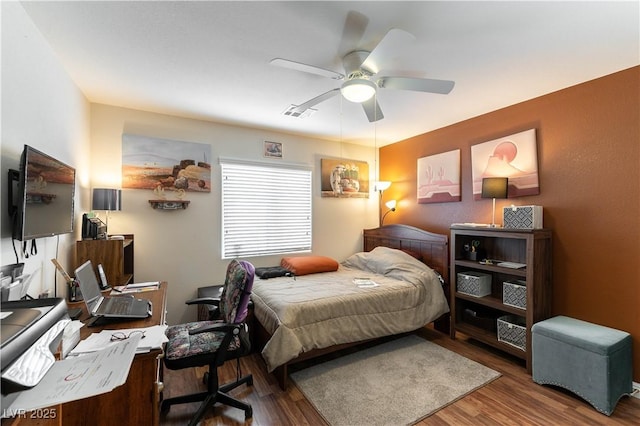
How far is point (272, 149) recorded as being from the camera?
13.0 feet

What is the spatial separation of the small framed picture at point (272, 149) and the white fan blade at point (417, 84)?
2.08m

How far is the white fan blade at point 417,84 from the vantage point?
2010 millimetres

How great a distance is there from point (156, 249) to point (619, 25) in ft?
14.3

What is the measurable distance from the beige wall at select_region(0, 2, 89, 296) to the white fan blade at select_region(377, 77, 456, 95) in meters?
2.23

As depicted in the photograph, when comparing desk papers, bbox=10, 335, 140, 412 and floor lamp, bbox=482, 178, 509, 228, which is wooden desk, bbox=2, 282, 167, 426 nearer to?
desk papers, bbox=10, 335, 140, 412

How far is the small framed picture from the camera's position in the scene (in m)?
3.92

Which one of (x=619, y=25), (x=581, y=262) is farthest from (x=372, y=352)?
(x=619, y=25)

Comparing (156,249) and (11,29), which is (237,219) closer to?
(156,249)

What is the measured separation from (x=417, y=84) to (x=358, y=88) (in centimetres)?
47

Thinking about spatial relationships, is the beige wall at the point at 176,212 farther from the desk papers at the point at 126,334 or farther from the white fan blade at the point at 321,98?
the desk papers at the point at 126,334

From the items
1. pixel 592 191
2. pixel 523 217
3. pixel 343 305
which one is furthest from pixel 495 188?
pixel 343 305

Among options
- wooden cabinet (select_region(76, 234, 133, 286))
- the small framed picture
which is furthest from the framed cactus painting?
wooden cabinet (select_region(76, 234, 133, 286))

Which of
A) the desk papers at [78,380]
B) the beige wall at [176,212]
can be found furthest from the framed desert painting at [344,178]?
the desk papers at [78,380]

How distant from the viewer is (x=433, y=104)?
→ 3031 mm
